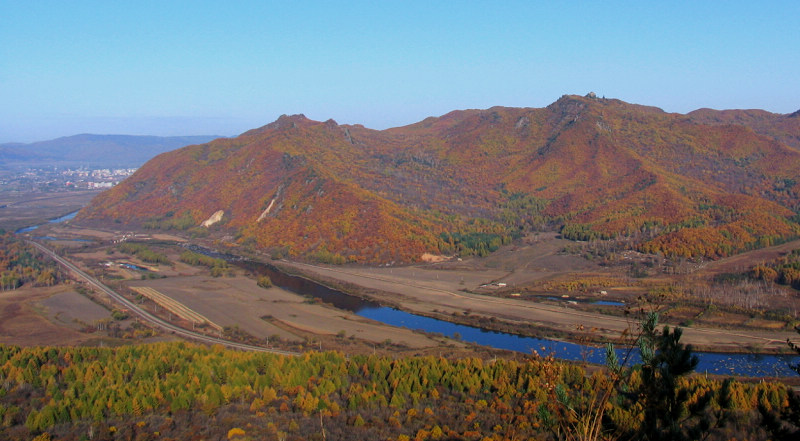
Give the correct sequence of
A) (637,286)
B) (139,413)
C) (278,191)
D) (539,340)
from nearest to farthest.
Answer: (139,413), (539,340), (637,286), (278,191)

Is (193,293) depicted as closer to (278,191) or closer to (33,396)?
(33,396)

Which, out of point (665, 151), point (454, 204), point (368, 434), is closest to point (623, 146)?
point (665, 151)

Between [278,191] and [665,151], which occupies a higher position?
[665,151]

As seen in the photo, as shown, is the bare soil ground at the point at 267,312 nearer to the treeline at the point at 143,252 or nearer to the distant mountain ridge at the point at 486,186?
the treeline at the point at 143,252

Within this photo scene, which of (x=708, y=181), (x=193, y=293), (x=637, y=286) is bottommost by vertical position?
(x=193, y=293)

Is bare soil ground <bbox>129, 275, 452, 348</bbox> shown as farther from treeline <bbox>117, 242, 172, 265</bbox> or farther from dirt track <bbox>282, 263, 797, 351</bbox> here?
treeline <bbox>117, 242, 172, 265</bbox>

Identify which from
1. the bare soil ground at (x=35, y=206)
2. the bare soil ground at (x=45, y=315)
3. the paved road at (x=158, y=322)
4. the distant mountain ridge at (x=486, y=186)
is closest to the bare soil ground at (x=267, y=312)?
the paved road at (x=158, y=322)
